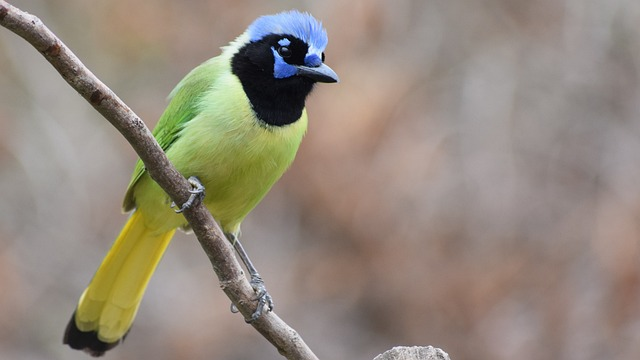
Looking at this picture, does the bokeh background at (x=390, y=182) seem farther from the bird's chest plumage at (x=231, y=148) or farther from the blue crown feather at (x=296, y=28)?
the bird's chest plumage at (x=231, y=148)

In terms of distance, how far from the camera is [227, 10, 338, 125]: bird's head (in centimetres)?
406

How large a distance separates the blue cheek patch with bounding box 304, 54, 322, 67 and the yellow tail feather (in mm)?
1033

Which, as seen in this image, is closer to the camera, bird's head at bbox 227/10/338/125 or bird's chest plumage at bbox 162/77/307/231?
bird's chest plumage at bbox 162/77/307/231

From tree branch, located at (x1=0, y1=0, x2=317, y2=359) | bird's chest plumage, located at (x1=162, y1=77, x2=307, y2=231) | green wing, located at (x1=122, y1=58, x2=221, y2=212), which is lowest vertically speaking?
tree branch, located at (x1=0, y1=0, x2=317, y2=359)

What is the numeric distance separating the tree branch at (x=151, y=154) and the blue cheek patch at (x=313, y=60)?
90 cm

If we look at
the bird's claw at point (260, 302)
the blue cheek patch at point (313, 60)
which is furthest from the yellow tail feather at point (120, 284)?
the blue cheek patch at point (313, 60)

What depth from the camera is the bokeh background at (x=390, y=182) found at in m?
6.96

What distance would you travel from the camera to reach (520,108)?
711 centimetres

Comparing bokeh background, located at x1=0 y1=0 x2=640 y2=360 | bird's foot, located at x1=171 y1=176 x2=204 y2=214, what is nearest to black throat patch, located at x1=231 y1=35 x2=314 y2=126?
bird's foot, located at x1=171 y1=176 x2=204 y2=214

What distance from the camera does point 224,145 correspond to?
154 inches

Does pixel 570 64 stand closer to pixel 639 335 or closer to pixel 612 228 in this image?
pixel 612 228

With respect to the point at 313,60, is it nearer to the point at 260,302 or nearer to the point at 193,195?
the point at 193,195

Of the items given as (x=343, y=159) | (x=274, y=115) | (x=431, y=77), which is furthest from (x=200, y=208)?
(x=431, y=77)

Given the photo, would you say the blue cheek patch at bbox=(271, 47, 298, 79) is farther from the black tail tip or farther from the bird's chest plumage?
the black tail tip
